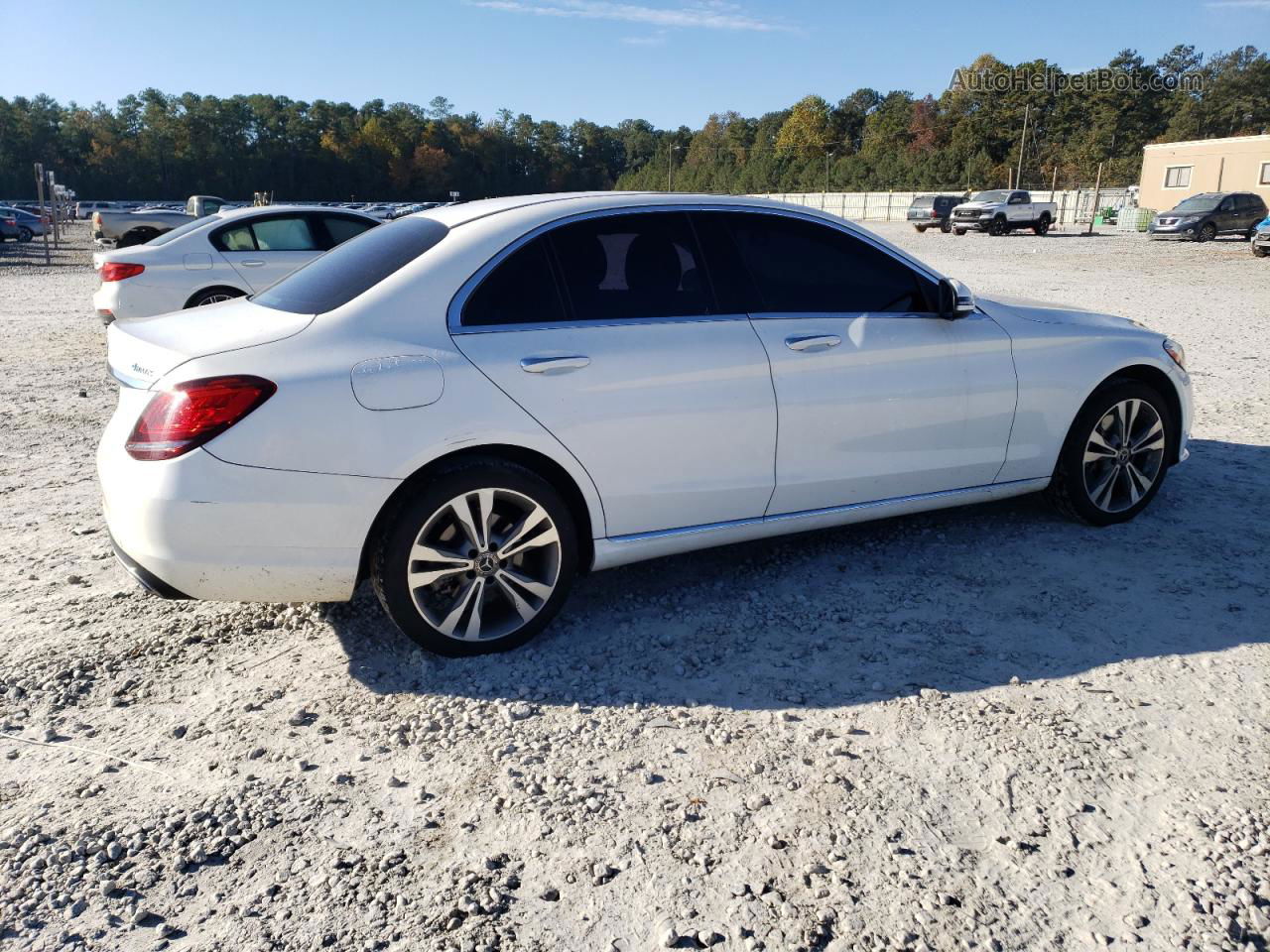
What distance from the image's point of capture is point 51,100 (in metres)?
120

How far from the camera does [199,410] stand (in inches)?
125

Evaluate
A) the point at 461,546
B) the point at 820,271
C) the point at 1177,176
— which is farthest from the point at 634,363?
the point at 1177,176

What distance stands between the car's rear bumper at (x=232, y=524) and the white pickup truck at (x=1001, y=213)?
42.9 metres

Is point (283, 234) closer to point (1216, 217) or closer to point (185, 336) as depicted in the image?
point (185, 336)

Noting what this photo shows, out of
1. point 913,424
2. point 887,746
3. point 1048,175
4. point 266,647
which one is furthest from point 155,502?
point 1048,175

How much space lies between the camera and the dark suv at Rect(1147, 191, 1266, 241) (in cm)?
3569

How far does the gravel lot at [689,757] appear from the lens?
2.37 meters

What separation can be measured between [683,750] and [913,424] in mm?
1997

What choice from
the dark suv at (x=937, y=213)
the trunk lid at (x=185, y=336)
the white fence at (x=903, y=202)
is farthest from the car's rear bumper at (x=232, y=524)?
the white fence at (x=903, y=202)

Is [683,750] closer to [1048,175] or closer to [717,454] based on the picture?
[717,454]

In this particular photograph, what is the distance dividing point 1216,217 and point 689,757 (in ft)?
132

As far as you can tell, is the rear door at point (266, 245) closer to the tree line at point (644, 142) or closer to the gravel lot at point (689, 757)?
the gravel lot at point (689, 757)

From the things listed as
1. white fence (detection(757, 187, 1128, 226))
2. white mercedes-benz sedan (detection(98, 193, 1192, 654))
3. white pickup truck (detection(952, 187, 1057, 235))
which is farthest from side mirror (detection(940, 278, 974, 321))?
white fence (detection(757, 187, 1128, 226))

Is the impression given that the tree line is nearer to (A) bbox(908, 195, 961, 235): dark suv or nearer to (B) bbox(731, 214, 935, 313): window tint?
(A) bbox(908, 195, 961, 235): dark suv
